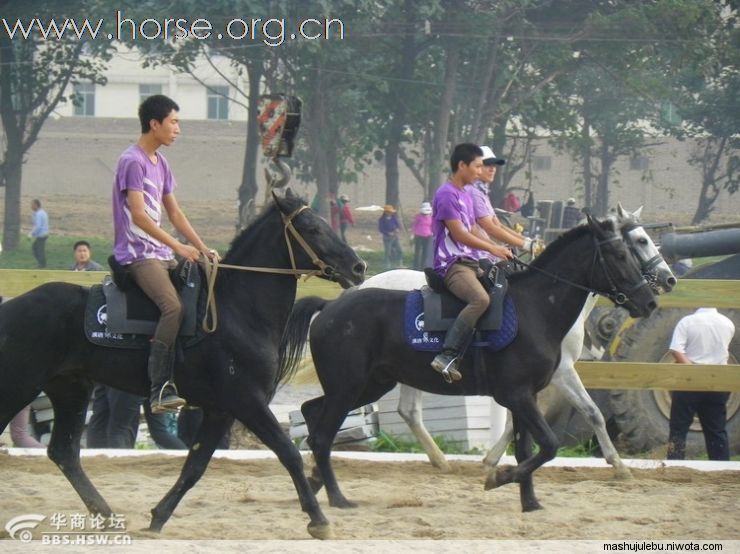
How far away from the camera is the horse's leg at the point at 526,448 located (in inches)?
315

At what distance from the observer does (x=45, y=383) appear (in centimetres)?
728

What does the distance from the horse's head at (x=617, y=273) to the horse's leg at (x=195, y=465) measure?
2.94 metres

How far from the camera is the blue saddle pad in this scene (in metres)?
8.45

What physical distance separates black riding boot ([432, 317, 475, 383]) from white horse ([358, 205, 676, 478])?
1.45m

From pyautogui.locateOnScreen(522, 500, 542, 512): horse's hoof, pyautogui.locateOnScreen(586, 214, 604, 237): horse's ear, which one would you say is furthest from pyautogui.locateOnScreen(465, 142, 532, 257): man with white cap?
pyautogui.locateOnScreen(522, 500, 542, 512): horse's hoof

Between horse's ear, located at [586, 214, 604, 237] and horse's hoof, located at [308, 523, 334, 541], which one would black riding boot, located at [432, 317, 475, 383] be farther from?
horse's hoof, located at [308, 523, 334, 541]

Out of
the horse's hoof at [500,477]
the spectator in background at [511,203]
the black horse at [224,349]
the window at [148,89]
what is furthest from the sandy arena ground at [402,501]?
the window at [148,89]

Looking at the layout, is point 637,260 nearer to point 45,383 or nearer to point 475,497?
point 475,497

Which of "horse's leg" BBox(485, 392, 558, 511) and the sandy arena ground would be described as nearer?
the sandy arena ground

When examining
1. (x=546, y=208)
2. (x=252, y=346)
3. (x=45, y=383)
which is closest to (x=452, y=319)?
(x=252, y=346)

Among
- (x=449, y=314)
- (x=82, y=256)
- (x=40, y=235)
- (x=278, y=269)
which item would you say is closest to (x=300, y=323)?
(x=449, y=314)

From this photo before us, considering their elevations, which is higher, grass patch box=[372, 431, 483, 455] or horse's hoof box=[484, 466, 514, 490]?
horse's hoof box=[484, 466, 514, 490]

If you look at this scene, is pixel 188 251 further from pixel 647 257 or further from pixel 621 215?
pixel 621 215

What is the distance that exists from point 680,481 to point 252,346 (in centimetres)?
414
